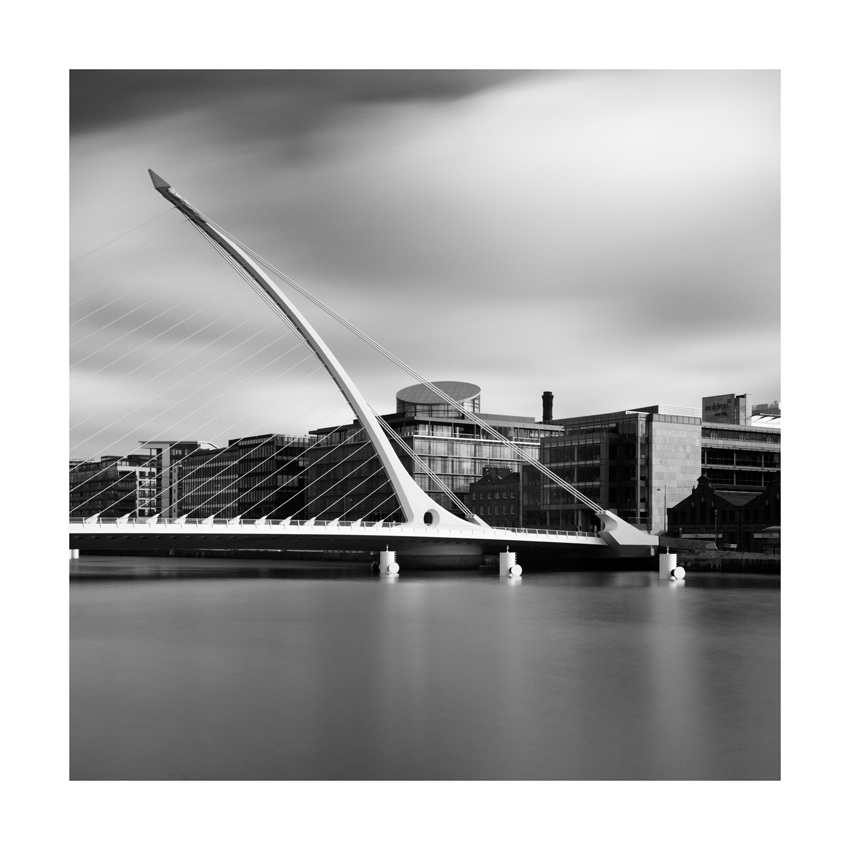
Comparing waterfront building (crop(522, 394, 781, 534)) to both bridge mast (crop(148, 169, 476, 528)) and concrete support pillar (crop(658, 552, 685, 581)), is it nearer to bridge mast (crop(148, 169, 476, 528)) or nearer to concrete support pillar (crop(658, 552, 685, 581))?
bridge mast (crop(148, 169, 476, 528))

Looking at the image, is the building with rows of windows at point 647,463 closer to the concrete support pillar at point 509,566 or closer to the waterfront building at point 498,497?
the waterfront building at point 498,497

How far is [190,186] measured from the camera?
10398 millimetres

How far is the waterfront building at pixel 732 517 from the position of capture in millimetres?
32812

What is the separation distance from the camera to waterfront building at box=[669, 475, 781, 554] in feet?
108

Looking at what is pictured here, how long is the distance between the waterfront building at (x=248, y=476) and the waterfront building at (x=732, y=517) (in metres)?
28.0

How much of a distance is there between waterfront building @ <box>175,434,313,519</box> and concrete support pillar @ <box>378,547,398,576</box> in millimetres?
30957

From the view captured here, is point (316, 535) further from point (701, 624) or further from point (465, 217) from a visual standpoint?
point (465, 217)

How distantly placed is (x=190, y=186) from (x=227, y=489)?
189 feet

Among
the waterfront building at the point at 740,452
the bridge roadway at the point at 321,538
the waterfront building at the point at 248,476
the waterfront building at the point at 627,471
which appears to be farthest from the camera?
the waterfront building at the point at 248,476

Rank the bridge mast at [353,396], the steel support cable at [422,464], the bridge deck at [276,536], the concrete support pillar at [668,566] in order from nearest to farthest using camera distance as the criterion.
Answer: the bridge deck at [276,536] < the bridge mast at [353,396] < the concrete support pillar at [668,566] < the steel support cable at [422,464]

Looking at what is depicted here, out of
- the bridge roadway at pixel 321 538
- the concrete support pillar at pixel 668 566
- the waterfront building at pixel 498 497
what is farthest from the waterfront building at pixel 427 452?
the concrete support pillar at pixel 668 566

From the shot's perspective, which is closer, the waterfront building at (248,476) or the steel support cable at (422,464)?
the steel support cable at (422,464)

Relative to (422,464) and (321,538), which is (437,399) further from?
(321,538)
